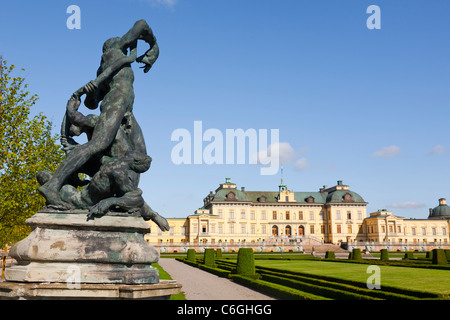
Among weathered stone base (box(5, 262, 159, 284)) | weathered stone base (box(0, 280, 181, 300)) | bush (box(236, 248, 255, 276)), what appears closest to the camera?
weathered stone base (box(0, 280, 181, 300))

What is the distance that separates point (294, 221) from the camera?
77.8 metres

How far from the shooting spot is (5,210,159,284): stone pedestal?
14.2 feet

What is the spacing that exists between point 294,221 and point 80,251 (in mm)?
75879

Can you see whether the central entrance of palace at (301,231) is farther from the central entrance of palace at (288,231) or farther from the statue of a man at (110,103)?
the statue of a man at (110,103)

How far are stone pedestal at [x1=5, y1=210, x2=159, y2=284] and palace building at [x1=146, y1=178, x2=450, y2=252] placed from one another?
67830 mm

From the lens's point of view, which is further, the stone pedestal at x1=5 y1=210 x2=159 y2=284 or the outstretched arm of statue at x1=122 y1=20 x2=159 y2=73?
the outstretched arm of statue at x1=122 y1=20 x2=159 y2=73

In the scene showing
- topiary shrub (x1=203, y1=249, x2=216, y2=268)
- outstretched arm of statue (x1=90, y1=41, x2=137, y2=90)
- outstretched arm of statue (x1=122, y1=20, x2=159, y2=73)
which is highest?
outstretched arm of statue (x1=122, y1=20, x2=159, y2=73)

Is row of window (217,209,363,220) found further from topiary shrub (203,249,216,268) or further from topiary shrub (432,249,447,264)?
topiary shrub (432,249,447,264)

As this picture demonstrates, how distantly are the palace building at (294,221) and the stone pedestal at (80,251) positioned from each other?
223ft

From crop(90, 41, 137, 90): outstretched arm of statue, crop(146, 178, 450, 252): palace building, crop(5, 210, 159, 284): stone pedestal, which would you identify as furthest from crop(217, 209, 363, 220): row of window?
crop(5, 210, 159, 284): stone pedestal

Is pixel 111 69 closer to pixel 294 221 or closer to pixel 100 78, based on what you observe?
pixel 100 78

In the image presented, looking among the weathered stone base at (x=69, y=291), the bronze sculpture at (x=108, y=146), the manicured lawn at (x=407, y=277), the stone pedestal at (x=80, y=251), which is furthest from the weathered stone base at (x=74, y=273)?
the manicured lawn at (x=407, y=277)

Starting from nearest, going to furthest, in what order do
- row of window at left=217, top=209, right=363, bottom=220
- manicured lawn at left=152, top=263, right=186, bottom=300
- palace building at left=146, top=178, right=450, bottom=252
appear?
manicured lawn at left=152, top=263, right=186, bottom=300 → palace building at left=146, top=178, right=450, bottom=252 → row of window at left=217, top=209, right=363, bottom=220
